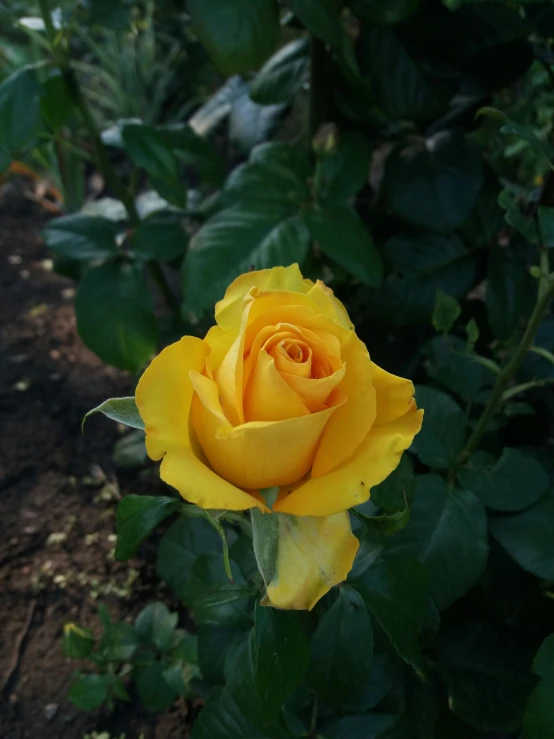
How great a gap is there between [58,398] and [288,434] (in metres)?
1.36

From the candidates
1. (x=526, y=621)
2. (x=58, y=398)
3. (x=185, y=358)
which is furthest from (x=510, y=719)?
(x=58, y=398)

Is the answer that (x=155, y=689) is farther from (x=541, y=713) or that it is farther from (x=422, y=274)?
(x=422, y=274)

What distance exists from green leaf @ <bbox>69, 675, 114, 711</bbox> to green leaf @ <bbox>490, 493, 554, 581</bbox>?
2.08 ft

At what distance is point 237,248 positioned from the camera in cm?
98

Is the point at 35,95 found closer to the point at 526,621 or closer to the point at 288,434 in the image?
the point at 288,434

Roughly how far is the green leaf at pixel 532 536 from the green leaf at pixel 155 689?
0.55 m

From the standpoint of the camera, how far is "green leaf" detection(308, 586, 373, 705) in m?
Answer: 0.68

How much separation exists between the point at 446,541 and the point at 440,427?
15cm

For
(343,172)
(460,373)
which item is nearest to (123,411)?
(460,373)

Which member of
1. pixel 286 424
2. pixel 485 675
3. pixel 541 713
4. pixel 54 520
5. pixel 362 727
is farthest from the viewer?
pixel 54 520

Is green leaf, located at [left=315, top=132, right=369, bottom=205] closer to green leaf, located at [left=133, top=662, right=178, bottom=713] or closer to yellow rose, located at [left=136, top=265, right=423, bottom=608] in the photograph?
yellow rose, located at [left=136, top=265, right=423, bottom=608]

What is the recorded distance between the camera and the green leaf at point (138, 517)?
550mm

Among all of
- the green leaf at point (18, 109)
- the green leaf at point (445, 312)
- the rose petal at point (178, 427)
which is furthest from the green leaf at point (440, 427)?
the green leaf at point (18, 109)

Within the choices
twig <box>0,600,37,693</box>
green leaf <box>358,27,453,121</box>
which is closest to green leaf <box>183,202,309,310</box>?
green leaf <box>358,27,453,121</box>
